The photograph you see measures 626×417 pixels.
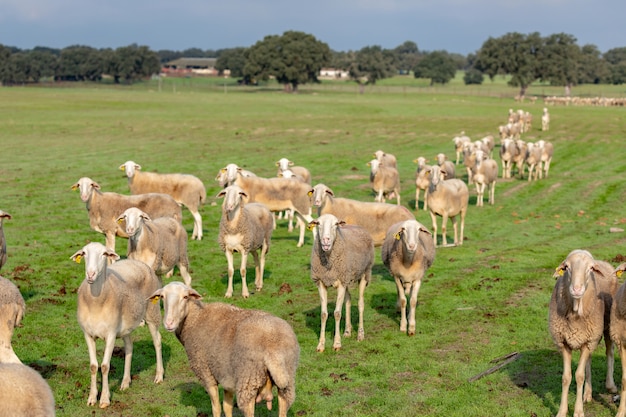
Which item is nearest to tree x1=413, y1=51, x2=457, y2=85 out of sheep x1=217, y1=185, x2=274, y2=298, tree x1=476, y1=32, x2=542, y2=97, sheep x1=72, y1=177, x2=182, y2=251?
tree x1=476, y1=32, x2=542, y2=97

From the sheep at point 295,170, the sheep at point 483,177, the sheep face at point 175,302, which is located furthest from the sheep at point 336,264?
the sheep at point 483,177

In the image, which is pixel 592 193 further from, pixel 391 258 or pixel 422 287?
pixel 391 258

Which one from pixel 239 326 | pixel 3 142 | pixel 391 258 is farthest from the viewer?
pixel 3 142

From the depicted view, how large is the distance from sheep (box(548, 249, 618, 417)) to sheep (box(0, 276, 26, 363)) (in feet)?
26.3

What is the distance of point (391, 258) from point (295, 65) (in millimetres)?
106552

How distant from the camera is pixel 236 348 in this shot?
924 centimetres

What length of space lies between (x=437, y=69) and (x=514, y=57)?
187 ft

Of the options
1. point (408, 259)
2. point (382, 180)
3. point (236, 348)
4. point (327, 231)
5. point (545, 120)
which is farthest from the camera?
point (545, 120)

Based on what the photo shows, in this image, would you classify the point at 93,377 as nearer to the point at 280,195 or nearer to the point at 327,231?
the point at 327,231

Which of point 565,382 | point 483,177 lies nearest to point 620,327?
point 565,382

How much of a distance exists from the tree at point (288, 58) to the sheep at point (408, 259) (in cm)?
10512

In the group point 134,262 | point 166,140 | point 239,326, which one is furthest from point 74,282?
point 166,140

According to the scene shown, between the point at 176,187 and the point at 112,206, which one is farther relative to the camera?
the point at 176,187

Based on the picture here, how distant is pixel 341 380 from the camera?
39.1 feet
